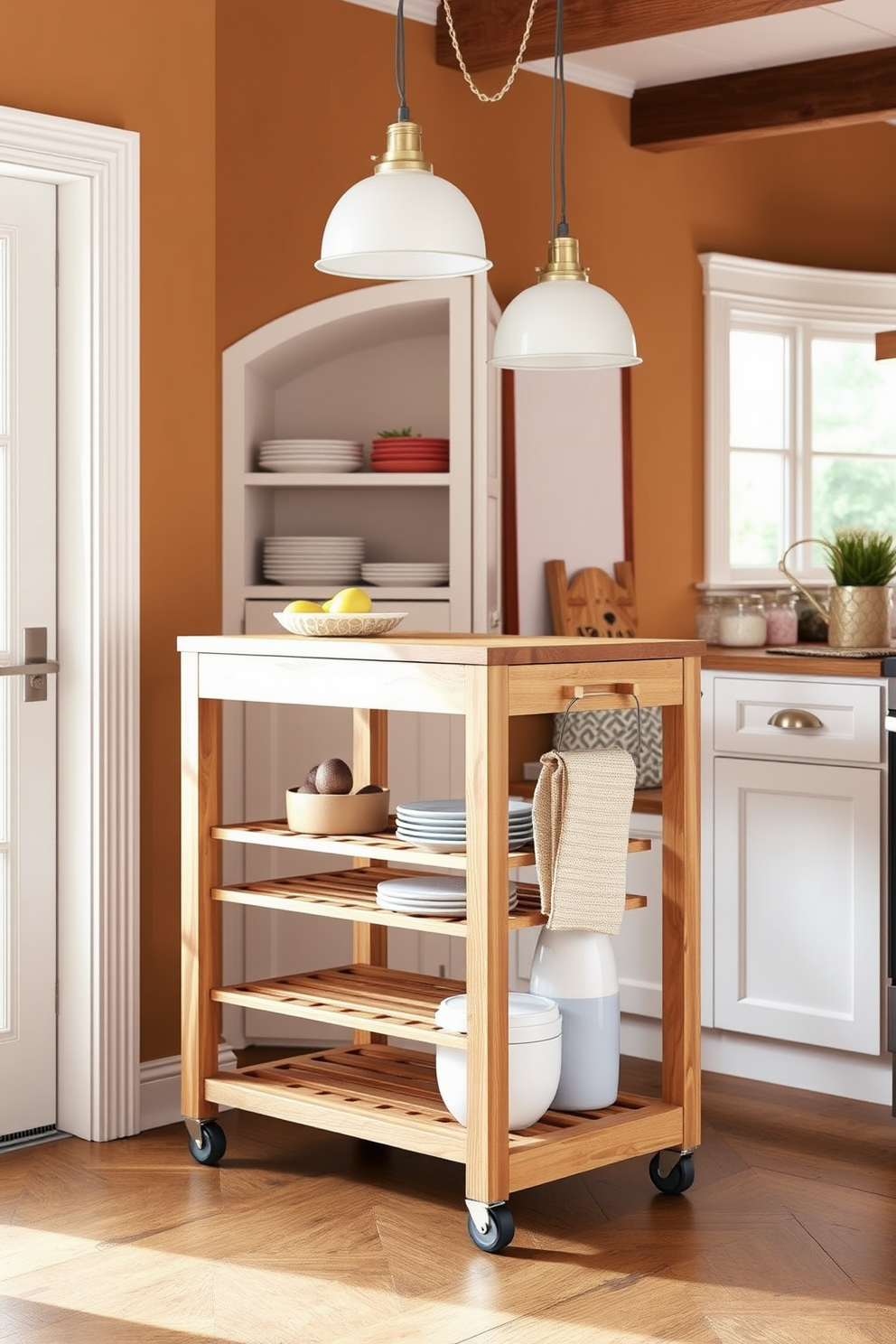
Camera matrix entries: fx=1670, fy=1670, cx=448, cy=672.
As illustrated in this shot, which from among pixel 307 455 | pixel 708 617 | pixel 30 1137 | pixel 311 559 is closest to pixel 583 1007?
pixel 30 1137

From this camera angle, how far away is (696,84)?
5.08 m

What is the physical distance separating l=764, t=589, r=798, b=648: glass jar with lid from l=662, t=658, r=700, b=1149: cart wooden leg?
2.22 meters

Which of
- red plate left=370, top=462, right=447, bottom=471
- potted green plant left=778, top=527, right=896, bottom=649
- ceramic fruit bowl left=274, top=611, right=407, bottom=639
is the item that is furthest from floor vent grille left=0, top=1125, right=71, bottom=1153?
potted green plant left=778, top=527, right=896, bottom=649

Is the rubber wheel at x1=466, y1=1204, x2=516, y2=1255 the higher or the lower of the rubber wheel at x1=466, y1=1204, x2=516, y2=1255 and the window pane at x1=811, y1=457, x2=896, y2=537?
the lower

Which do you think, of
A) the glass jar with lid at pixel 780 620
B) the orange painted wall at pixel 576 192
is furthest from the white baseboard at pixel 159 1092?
the glass jar with lid at pixel 780 620

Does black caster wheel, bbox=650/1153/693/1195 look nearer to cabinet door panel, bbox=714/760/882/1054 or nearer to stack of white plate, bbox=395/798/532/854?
stack of white plate, bbox=395/798/532/854

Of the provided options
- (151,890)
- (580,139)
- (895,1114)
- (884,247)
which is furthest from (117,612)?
(884,247)

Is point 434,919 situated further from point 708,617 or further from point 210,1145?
point 708,617

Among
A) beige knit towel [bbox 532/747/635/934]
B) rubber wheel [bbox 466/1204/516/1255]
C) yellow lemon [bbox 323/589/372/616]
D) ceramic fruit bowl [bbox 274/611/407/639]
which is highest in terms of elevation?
yellow lemon [bbox 323/589/372/616]

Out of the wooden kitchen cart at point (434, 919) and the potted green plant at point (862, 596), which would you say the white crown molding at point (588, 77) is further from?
the wooden kitchen cart at point (434, 919)

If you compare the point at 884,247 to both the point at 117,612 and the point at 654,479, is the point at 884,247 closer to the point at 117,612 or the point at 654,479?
the point at 654,479

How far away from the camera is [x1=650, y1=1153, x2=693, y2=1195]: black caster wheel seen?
3.20 m

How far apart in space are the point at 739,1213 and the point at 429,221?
188 centimetres

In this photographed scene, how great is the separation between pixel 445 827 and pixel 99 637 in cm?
94
